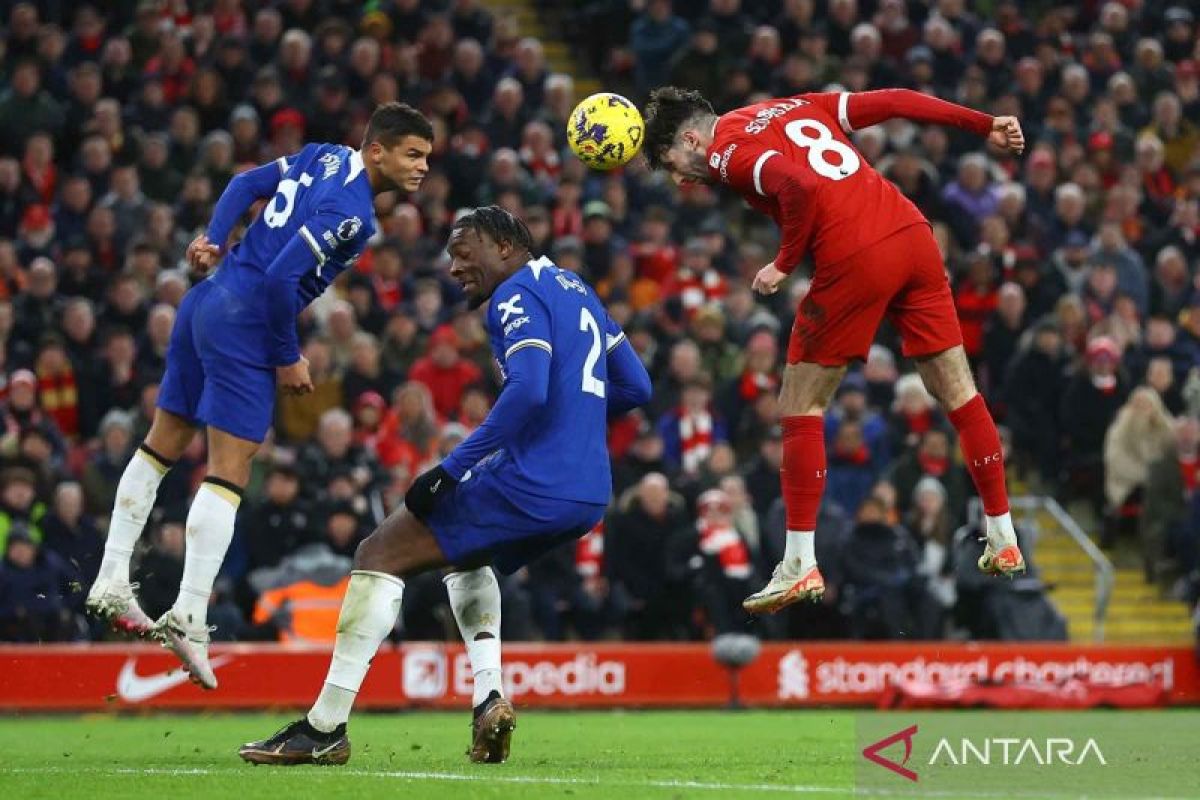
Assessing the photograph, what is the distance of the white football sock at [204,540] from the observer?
10227mm

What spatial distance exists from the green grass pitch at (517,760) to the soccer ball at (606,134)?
9.76 ft

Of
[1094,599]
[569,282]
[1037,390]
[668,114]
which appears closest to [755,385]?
[1037,390]

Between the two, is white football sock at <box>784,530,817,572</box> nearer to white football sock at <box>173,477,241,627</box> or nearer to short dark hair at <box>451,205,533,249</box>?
short dark hair at <box>451,205,533,249</box>

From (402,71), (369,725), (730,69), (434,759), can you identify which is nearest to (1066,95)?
(730,69)

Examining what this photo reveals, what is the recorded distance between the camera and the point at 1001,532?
1047 cm

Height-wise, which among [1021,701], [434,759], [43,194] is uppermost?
[43,194]

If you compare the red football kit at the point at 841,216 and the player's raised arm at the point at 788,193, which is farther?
the red football kit at the point at 841,216

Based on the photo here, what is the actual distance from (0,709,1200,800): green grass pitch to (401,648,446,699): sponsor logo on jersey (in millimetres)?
386

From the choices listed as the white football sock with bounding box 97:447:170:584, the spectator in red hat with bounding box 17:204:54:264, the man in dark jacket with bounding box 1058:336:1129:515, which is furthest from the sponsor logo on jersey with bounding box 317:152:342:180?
the man in dark jacket with bounding box 1058:336:1129:515

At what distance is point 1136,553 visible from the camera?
20.1 m

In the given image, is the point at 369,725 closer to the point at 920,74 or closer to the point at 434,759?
the point at 434,759

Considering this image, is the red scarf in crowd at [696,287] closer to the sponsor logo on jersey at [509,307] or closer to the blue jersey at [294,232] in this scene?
the blue jersey at [294,232]

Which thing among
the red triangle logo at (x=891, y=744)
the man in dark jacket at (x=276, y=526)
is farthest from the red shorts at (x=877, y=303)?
the man in dark jacket at (x=276, y=526)

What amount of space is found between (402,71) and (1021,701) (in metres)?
9.18
